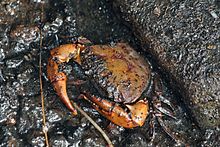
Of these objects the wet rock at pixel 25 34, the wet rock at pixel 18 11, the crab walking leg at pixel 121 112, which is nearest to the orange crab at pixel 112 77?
the crab walking leg at pixel 121 112

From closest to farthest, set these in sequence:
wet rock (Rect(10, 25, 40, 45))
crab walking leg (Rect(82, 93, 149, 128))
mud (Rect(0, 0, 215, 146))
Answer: crab walking leg (Rect(82, 93, 149, 128)), mud (Rect(0, 0, 215, 146)), wet rock (Rect(10, 25, 40, 45))

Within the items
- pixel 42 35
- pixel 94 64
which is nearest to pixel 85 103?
pixel 94 64

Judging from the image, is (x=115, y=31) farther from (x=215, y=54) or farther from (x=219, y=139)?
(x=219, y=139)

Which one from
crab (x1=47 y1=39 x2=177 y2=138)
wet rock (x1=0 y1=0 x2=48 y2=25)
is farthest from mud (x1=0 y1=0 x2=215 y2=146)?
crab (x1=47 y1=39 x2=177 y2=138)

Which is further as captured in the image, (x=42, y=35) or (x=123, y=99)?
(x=42, y=35)

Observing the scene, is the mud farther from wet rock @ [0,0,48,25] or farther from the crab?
the crab

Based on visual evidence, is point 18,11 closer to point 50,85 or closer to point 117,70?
point 50,85
